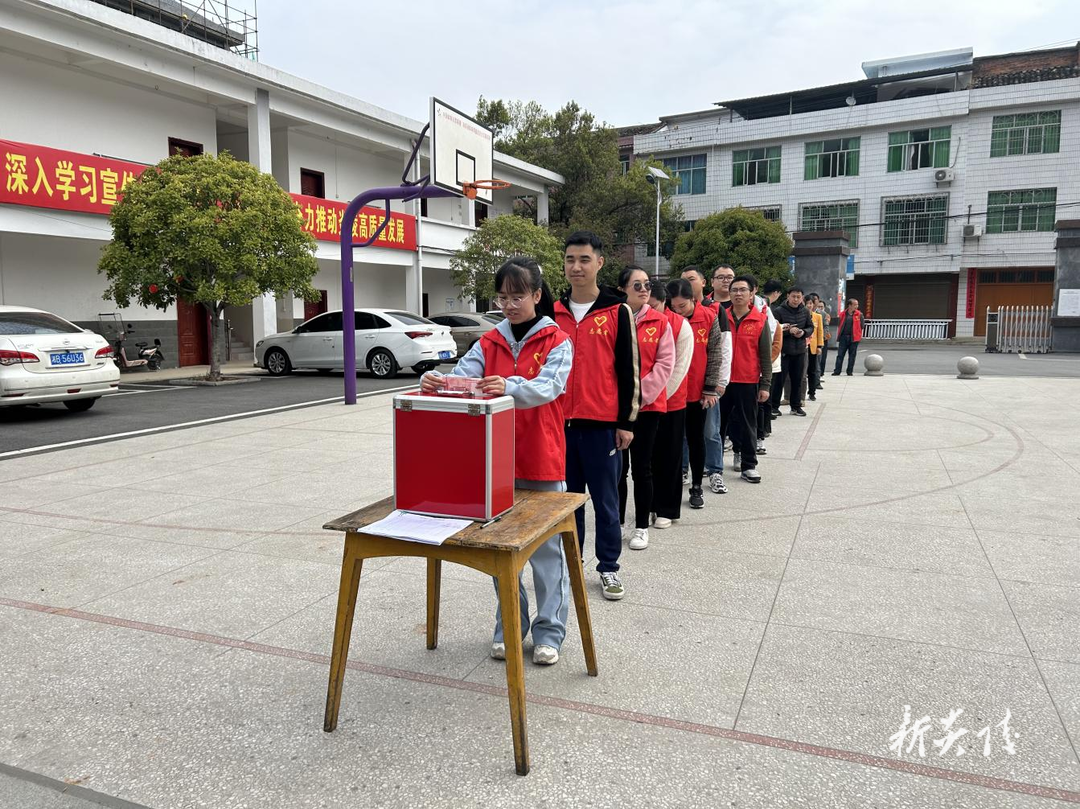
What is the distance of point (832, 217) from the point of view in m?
37.5

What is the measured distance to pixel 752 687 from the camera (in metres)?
3.05

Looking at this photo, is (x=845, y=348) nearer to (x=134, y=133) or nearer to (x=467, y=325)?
(x=467, y=325)

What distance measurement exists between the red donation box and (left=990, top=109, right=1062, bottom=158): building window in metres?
38.7

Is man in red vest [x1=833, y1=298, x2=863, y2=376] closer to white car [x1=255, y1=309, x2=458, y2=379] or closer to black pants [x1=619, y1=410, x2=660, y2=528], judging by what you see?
white car [x1=255, y1=309, x2=458, y2=379]

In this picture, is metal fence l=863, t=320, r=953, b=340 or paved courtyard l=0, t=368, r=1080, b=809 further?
metal fence l=863, t=320, r=953, b=340

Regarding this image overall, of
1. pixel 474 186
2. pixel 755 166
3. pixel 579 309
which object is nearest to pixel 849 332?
pixel 474 186

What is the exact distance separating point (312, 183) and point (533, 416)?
863 inches

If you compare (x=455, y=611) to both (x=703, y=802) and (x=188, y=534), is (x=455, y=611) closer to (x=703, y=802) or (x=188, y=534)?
(x=703, y=802)

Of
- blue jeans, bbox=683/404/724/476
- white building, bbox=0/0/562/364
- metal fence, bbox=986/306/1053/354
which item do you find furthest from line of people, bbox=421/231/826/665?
metal fence, bbox=986/306/1053/354

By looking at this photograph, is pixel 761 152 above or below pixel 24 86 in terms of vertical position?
above

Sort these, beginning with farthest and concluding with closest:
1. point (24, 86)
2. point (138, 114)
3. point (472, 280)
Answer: point (472, 280) → point (138, 114) → point (24, 86)

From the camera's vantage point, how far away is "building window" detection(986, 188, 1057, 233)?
33844mm

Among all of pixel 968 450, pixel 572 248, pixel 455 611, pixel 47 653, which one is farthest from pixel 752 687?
pixel 968 450

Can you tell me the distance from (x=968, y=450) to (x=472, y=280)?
18548 millimetres
